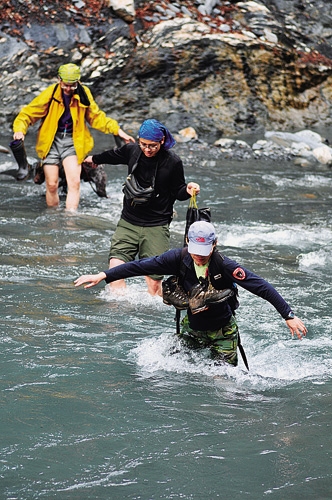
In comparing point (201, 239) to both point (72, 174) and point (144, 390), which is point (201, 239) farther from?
point (72, 174)

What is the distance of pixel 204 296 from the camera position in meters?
5.81

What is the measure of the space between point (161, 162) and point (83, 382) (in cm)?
232

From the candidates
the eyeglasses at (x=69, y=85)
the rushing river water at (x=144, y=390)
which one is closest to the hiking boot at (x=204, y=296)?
the rushing river water at (x=144, y=390)

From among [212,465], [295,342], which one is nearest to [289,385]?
[295,342]

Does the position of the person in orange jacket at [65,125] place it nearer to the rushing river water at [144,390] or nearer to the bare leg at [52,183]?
the bare leg at [52,183]

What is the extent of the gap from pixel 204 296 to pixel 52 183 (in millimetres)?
5707

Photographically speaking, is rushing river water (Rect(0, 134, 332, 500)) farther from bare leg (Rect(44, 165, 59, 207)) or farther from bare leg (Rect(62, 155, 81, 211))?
bare leg (Rect(44, 165, 59, 207))

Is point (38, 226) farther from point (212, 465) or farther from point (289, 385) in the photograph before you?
point (212, 465)

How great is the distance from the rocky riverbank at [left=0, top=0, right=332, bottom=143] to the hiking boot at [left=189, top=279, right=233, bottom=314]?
40.3ft

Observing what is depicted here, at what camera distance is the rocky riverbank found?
18.3 meters

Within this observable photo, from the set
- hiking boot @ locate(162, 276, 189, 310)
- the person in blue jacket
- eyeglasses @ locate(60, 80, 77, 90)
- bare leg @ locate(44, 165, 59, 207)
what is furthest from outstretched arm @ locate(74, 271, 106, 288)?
bare leg @ locate(44, 165, 59, 207)

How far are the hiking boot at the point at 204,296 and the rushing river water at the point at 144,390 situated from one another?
0.62 m

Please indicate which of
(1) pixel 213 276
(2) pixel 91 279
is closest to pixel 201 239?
(1) pixel 213 276

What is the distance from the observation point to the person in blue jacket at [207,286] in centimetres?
564
